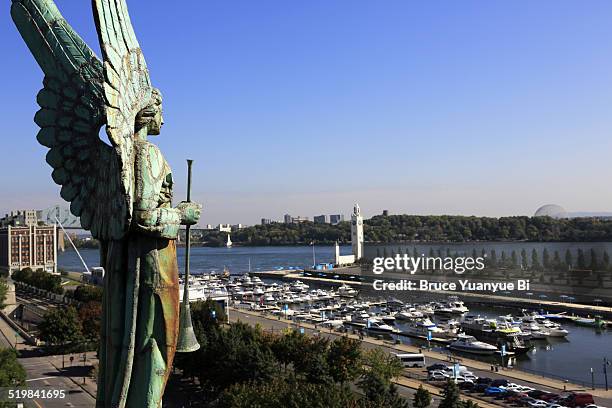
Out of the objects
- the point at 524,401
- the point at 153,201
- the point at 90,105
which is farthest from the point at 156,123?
the point at 524,401

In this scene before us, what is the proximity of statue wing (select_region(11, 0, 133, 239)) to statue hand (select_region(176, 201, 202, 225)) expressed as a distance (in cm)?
79

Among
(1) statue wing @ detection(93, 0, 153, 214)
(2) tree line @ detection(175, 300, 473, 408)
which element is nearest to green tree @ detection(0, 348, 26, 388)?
(2) tree line @ detection(175, 300, 473, 408)

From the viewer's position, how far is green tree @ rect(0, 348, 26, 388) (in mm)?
18688

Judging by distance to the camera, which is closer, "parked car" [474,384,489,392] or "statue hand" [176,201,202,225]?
"statue hand" [176,201,202,225]

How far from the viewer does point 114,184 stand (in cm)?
642

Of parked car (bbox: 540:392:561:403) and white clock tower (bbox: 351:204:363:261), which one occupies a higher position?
white clock tower (bbox: 351:204:363:261)

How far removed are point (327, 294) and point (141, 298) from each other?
2318 inches

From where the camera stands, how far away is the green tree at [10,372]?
61.3 ft

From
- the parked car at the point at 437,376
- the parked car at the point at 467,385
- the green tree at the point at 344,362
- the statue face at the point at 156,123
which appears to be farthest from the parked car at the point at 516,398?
the statue face at the point at 156,123

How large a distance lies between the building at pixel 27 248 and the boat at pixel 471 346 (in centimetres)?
6555

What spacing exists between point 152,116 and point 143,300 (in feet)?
7.13

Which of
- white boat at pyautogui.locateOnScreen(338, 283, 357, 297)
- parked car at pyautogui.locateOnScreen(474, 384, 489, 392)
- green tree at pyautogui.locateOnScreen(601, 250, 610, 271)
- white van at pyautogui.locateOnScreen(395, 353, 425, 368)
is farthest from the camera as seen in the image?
white boat at pyautogui.locateOnScreen(338, 283, 357, 297)

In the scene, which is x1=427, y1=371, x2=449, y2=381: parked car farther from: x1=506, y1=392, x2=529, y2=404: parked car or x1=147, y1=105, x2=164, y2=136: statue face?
x1=147, y1=105, x2=164, y2=136: statue face

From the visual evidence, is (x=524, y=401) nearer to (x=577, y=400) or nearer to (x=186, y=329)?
(x=577, y=400)
